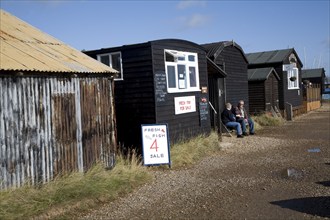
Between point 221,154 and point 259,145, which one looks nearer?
point 221,154

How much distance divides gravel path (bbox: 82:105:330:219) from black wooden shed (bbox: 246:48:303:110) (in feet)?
45.4

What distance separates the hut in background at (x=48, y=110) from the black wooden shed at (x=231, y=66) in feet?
28.9

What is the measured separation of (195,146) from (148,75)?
2578 mm

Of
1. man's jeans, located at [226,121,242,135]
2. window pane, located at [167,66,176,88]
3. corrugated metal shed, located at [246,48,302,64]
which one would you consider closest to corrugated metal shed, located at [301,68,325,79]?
corrugated metal shed, located at [246,48,302,64]

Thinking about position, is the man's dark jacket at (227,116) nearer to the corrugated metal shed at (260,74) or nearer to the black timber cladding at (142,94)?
the black timber cladding at (142,94)

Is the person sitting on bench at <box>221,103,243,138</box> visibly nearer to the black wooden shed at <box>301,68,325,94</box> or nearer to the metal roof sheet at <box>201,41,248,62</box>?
the metal roof sheet at <box>201,41,248,62</box>

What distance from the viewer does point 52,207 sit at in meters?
6.34

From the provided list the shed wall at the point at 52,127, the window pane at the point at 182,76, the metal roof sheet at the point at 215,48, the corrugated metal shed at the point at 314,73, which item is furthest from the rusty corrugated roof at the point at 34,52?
the corrugated metal shed at the point at 314,73

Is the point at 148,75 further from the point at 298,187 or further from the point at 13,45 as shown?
the point at 298,187

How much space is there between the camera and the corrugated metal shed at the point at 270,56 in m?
25.4

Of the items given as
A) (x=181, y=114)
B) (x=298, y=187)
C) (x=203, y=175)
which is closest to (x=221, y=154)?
(x=181, y=114)

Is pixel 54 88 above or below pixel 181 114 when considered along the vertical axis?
above

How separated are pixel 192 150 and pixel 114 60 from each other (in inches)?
143

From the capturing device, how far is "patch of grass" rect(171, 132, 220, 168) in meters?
10.4
